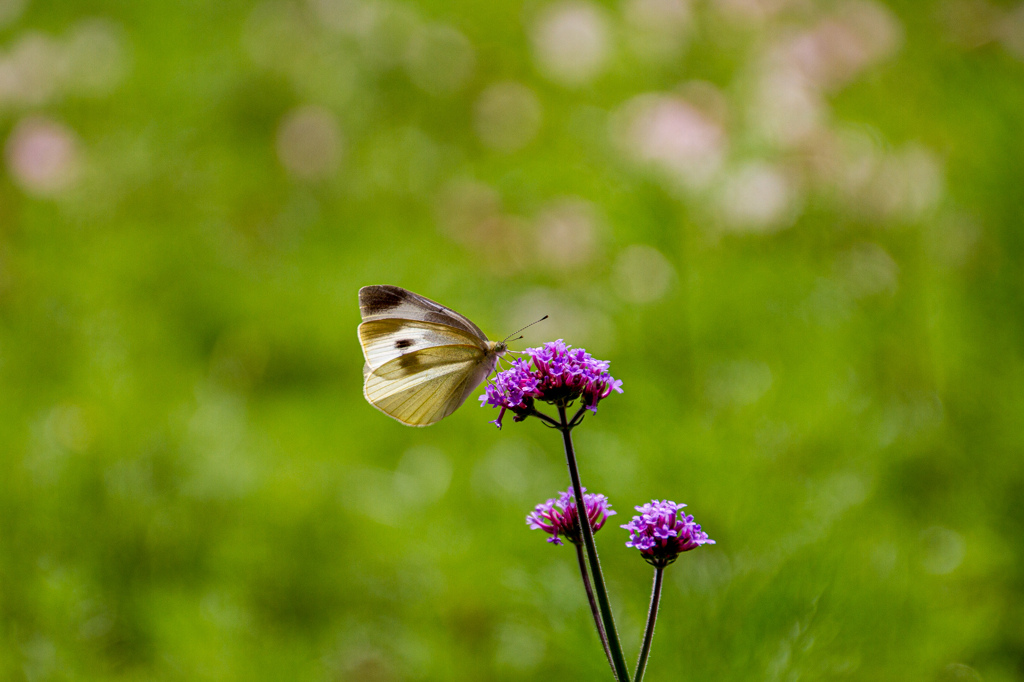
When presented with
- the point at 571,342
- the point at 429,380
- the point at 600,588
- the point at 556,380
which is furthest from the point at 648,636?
the point at 571,342

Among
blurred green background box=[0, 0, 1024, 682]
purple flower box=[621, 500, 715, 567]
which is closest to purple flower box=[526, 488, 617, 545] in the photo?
purple flower box=[621, 500, 715, 567]

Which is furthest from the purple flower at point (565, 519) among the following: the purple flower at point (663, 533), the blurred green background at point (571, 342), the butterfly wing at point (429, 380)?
the blurred green background at point (571, 342)

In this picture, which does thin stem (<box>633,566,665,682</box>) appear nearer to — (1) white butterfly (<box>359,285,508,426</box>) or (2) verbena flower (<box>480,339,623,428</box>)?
(2) verbena flower (<box>480,339,623,428</box>)

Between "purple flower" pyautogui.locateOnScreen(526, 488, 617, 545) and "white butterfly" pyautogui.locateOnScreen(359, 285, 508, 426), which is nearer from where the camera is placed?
"purple flower" pyautogui.locateOnScreen(526, 488, 617, 545)

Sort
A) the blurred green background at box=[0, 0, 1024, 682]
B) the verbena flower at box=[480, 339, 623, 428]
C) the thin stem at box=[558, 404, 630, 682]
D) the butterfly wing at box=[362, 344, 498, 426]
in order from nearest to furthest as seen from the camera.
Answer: the thin stem at box=[558, 404, 630, 682]
the verbena flower at box=[480, 339, 623, 428]
the butterfly wing at box=[362, 344, 498, 426]
the blurred green background at box=[0, 0, 1024, 682]

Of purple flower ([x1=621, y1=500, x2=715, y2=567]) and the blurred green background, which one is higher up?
the blurred green background

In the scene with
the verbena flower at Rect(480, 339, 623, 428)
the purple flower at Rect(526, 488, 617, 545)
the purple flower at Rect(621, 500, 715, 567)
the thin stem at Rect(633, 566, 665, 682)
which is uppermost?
the verbena flower at Rect(480, 339, 623, 428)

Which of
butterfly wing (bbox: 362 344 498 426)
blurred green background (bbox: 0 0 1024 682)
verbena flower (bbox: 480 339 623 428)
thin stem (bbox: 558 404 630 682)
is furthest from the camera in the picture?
blurred green background (bbox: 0 0 1024 682)
